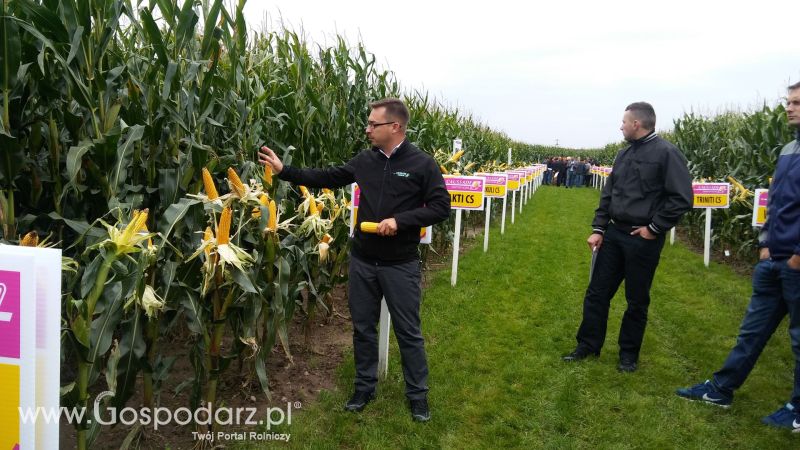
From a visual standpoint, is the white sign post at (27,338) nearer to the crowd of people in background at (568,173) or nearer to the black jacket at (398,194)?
the black jacket at (398,194)

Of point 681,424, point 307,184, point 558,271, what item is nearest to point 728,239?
point 558,271

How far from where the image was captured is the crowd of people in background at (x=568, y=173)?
4084cm

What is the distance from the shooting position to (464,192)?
7.62m

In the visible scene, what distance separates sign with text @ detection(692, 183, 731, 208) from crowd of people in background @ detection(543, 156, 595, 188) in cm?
3055

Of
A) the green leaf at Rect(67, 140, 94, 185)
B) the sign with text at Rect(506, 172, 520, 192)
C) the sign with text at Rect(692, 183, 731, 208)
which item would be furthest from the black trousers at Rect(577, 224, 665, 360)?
the sign with text at Rect(506, 172, 520, 192)

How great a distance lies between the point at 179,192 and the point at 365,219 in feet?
4.14

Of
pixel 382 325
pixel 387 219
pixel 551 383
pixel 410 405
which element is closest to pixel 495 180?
pixel 551 383

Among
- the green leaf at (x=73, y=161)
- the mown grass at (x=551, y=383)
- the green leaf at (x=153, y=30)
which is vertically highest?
the green leaf at (x=153, y=30)

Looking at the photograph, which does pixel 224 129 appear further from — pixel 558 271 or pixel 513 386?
pixel 558 271

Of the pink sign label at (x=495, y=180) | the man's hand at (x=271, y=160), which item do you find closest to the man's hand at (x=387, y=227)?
the man's hand at (x=271, y=160)

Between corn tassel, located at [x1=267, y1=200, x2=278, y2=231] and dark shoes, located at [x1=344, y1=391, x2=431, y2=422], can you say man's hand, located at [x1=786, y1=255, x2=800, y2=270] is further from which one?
corn tassel, located at [x1=267, y1=200, x2=278, y2=231]

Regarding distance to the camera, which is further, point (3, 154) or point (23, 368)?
point (3, 154)

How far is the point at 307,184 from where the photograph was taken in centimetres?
409

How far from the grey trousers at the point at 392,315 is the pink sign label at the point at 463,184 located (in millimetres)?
3638
